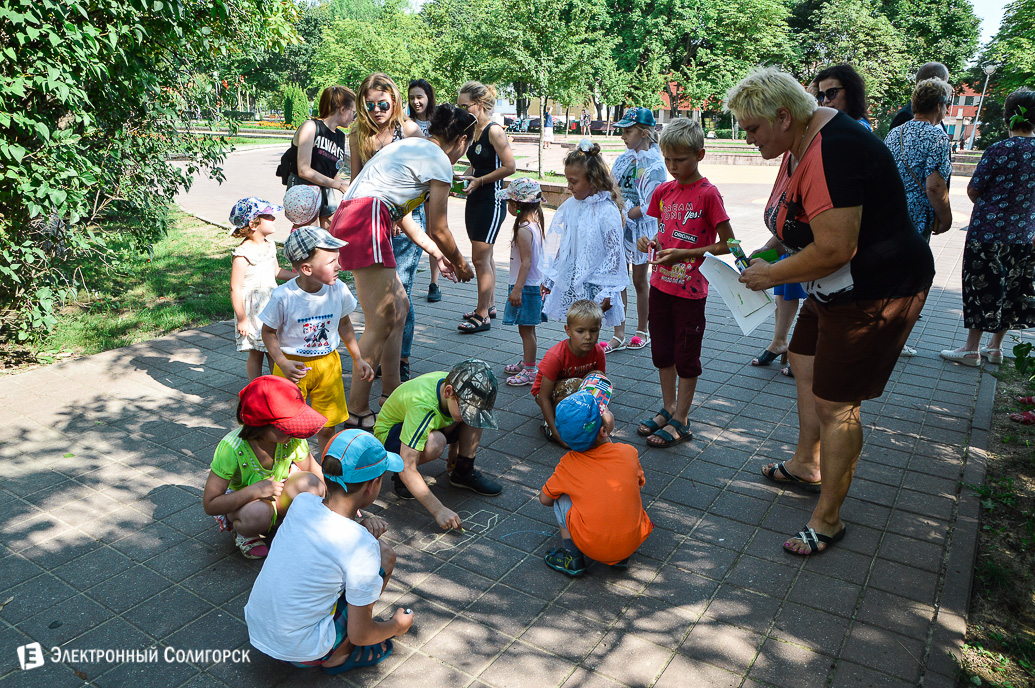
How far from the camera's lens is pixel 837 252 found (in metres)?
2.88

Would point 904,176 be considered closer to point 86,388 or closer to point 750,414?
point 750,414

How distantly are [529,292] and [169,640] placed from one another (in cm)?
332

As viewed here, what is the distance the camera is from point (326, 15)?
6253 centimetres

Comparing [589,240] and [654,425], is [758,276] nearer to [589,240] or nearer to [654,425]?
[654,425]

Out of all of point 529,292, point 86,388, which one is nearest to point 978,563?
point 529,292

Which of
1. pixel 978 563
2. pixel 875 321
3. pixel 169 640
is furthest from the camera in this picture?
pixel 978 563

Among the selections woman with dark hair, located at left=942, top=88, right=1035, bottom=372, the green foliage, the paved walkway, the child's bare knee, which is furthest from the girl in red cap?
the green foliage

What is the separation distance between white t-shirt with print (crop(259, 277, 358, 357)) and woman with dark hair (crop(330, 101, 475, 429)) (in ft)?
0.93

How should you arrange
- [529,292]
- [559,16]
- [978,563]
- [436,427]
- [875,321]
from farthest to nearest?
[559,16], [529,292], [436,427], [978,563], [875,321]

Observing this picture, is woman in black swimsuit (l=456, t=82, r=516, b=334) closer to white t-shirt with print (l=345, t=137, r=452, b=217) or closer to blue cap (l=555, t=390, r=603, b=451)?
white t-shirt with print (l=345, t=137, r=452, b=217)

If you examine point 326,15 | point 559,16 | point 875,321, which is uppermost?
point 326,15

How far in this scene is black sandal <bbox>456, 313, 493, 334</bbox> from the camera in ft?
21.3

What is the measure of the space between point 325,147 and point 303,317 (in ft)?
10.3

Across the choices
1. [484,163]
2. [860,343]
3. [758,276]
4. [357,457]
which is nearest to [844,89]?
[758,276]
